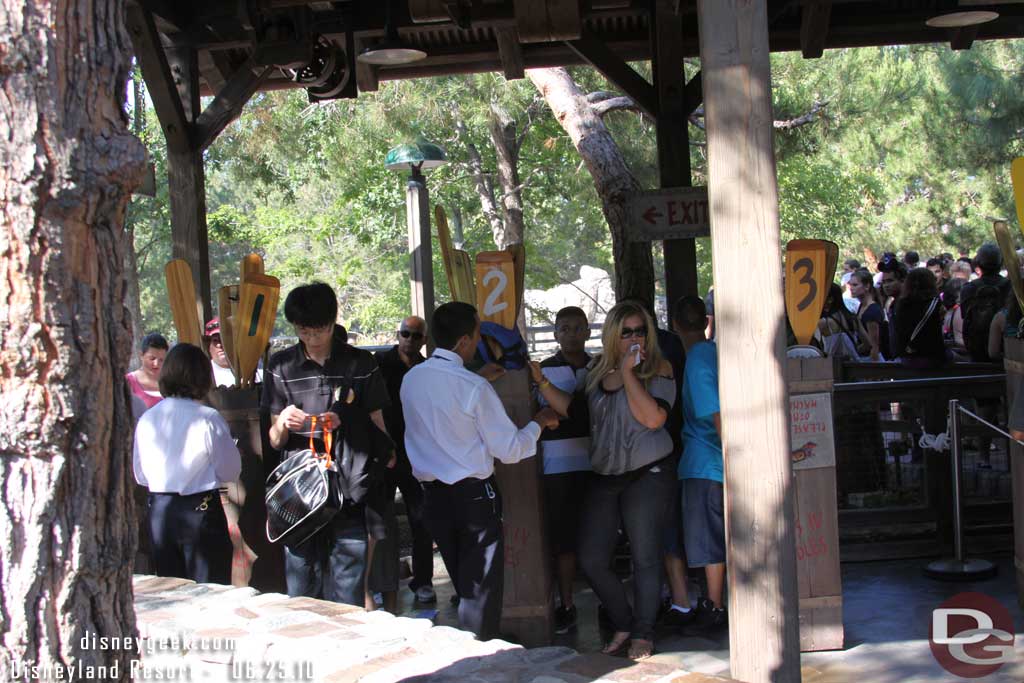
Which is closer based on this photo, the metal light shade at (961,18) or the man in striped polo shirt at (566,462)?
the man in striped polo shirt at (566,462)

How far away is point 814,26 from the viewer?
732cm

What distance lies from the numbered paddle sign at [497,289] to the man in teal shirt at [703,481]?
0.97 meters

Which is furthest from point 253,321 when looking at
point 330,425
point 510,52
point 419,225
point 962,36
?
point 962,36

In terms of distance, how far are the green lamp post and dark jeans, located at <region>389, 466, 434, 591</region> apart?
10.4 feet

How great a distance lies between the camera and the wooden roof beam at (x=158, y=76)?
256 inches

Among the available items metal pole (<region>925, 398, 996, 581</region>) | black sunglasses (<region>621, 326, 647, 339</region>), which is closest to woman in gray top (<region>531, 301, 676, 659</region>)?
black sunglasses (<region>621, 326, 647, 339</region>)

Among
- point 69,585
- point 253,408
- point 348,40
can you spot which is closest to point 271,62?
point 348,40

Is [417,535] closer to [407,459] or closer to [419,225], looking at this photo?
[407,459]

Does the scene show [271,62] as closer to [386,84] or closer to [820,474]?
[820,474]

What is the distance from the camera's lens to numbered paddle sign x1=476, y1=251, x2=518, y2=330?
5613 mm

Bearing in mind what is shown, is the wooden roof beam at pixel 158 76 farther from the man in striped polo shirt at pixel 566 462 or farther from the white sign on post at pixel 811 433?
the white sign on post at pixel 811 433

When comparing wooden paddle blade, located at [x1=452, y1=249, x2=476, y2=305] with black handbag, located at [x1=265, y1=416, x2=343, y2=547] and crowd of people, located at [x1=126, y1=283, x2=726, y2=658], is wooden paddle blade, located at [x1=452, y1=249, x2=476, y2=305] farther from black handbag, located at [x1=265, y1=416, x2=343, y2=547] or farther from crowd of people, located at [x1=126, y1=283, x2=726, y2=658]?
black handbag, located at [x1=265, y1=416, x2=343, y2=547]

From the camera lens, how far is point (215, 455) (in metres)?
4.77

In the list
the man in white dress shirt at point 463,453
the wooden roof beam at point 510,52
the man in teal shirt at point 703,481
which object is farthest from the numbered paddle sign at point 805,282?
the wooden roof beam at point 510,52
